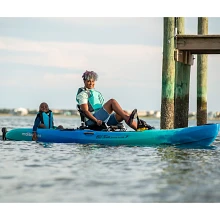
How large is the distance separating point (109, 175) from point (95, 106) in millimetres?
3830

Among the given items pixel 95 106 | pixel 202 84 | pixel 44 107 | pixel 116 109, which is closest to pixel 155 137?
pixel 116 109

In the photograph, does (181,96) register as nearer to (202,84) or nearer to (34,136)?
(34,136)

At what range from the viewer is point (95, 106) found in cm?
1131

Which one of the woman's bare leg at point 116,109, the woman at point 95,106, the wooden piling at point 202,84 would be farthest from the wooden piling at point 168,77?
the wooden piling at point 202,84

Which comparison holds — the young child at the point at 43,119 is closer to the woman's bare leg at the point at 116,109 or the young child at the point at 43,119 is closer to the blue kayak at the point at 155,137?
the blue kayak at the point at 155,137

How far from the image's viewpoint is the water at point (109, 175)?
20.6 ft

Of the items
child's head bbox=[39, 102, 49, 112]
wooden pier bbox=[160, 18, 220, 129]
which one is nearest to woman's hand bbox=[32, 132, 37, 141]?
child's head bbox=[39, 102, 49, 112]

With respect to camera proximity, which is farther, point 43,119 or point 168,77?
point 168,77

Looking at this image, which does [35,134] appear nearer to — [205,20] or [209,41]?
[209,41]

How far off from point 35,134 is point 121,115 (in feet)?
7.36

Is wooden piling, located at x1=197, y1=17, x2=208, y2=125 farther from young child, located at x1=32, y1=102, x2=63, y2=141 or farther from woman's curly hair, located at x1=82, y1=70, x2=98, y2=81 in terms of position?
woman's curly hair, located at x1=82, y1=70, x2=98, y2=81

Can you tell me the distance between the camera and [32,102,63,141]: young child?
1229 centimetres

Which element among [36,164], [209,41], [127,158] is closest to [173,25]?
[209,41]

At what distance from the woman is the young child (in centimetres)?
122
